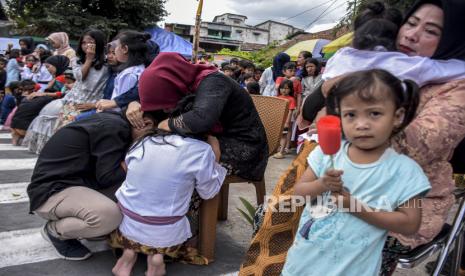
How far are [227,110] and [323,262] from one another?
130cm

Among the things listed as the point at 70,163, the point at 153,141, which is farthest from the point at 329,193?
the point at 70,163

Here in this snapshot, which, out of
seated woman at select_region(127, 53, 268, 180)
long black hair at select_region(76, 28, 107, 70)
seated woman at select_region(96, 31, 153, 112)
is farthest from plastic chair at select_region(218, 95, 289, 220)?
long black hair at select_region(76, 28, 107, 70)

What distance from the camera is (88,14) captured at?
1528 cm

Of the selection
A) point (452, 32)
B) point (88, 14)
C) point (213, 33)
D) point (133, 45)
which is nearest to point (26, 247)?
point (133, 45)

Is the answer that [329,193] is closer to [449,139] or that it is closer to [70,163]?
[449,139]

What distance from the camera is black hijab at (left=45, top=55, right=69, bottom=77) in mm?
5586

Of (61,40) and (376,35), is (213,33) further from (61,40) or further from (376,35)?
(376,35)

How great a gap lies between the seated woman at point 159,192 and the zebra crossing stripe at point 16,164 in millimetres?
2762

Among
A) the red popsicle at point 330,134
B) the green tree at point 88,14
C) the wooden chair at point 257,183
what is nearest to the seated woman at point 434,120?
the red popsicle at point 330,134

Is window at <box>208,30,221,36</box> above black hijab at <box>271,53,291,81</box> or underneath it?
above

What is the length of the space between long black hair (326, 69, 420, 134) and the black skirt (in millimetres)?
5100

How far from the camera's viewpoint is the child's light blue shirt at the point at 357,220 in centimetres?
138

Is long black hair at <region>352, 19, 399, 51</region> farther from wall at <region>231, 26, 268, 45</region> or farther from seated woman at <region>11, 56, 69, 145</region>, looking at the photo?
wall at <region>231, 26, 268, 45</region>

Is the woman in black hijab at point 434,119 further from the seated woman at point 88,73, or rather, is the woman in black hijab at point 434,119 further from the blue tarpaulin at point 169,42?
the blue tarpaulin at point 169,42
